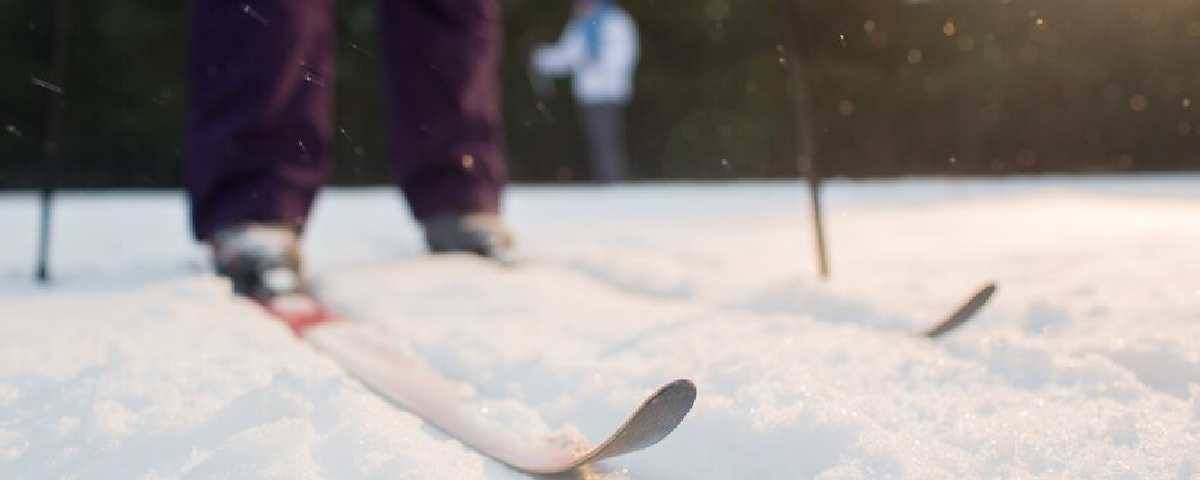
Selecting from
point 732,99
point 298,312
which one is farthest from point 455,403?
point 732,99

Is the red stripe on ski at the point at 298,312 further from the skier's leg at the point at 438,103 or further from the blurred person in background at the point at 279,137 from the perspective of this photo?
the skier's leg at the point at 438,103

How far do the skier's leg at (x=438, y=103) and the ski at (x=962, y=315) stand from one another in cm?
96

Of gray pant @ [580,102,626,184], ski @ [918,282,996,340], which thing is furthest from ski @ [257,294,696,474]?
gray pant @ [580,102,626,184]

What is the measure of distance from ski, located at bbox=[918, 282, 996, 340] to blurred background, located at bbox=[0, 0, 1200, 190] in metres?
7.78

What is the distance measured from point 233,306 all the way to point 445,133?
2.29 feet

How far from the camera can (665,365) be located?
1.07 m

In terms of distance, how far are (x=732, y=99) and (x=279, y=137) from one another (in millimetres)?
9493

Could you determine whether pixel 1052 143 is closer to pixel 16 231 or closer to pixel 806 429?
pixel 16 231

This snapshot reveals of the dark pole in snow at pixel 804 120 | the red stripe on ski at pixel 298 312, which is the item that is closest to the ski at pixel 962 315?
the dark pole in snow at pixel 804 120

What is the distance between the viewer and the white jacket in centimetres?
705

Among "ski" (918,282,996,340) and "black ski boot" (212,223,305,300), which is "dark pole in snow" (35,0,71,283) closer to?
"black ski boot" (212,223,305,300)

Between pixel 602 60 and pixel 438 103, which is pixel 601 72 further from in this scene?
pixel 438 103

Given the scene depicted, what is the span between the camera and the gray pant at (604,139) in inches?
280

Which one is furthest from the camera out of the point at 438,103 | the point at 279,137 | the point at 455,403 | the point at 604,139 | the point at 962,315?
the point at 604,139
